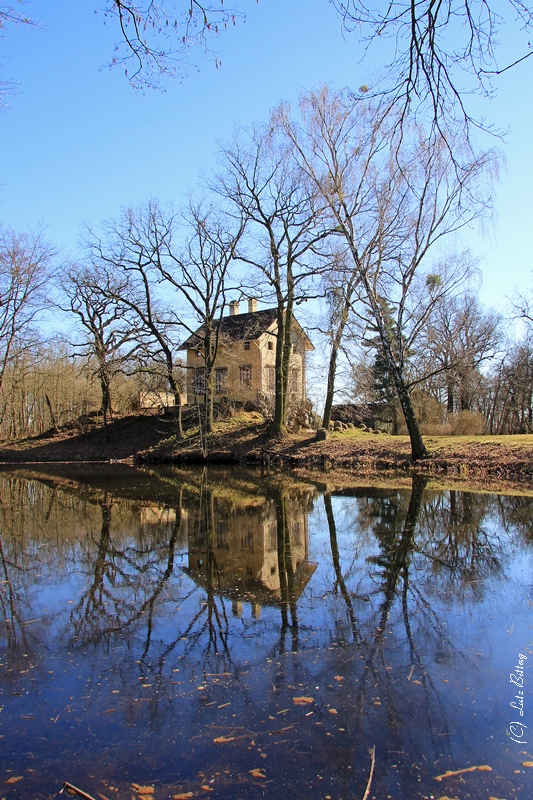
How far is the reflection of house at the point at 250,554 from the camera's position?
20.1ft

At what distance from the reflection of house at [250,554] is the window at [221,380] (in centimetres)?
2172

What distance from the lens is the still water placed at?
2.92m

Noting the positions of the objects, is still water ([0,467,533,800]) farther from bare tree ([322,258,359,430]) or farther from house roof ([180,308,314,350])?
house roof ([180,308,314,350])

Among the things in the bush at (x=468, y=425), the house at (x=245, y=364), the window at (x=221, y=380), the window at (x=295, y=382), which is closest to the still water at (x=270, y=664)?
the bush at (x=468, y=425)

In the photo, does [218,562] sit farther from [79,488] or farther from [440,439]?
[440,439]

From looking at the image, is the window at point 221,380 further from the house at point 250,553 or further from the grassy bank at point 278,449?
the house at point 250,553

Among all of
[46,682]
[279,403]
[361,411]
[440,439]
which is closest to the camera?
[46,682]

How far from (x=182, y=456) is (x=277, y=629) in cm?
2341

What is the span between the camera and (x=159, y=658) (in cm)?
434

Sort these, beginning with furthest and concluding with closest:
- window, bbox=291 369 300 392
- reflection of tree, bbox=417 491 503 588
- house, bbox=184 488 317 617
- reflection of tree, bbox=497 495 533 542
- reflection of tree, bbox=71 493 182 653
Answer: window, bbox=291 369 300 392
reflection of tree, bbox=497 495 533 542
reflection of tree, bbox=417 491 503 588
house, bbox=184 488 317 617
reflection of tree, bbox=71 493 182 653

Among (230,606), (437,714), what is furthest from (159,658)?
(437,714)

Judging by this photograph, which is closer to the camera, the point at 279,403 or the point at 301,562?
the point at 301,562

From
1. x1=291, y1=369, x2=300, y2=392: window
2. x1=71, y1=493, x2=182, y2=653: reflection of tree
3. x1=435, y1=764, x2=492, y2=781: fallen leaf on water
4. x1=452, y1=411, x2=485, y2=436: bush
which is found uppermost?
x1=291, y1=369, x2=300, y2=392: window

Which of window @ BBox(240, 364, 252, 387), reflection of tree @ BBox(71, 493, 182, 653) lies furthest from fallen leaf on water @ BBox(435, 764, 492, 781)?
window @ BBox(240, 364, 252, 387)
